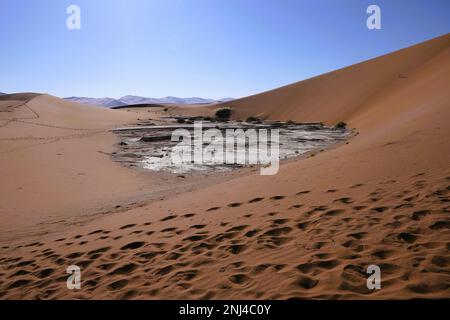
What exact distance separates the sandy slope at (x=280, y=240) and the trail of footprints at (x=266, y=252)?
2 centimetres

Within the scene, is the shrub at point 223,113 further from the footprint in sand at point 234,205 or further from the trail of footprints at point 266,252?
the trail of footprints at point 266,252

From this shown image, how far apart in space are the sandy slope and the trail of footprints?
0.02 meters

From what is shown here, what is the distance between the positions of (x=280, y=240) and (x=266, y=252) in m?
0.35

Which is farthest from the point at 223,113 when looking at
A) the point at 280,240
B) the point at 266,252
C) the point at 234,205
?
the point at 266,252

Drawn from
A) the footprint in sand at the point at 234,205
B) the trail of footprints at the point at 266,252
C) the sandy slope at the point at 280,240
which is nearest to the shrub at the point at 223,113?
the sandy slope at the point at 280,240

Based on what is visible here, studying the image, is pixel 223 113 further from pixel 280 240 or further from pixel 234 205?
pixel 280 240

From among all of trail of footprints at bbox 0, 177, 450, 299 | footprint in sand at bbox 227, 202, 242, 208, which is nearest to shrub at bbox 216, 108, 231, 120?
footprint in sand at bbox 227, 202, 242, 208

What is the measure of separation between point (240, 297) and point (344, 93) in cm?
3468

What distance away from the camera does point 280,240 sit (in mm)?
4191

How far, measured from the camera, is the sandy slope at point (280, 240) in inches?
126

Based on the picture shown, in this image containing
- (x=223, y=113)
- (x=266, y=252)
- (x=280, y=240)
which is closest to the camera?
(x=266, y=252)

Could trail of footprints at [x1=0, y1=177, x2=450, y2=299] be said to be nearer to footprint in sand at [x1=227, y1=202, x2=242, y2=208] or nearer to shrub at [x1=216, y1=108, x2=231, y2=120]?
footprint in sand at [x1=227, y1=202, x2=242, y2=208]
